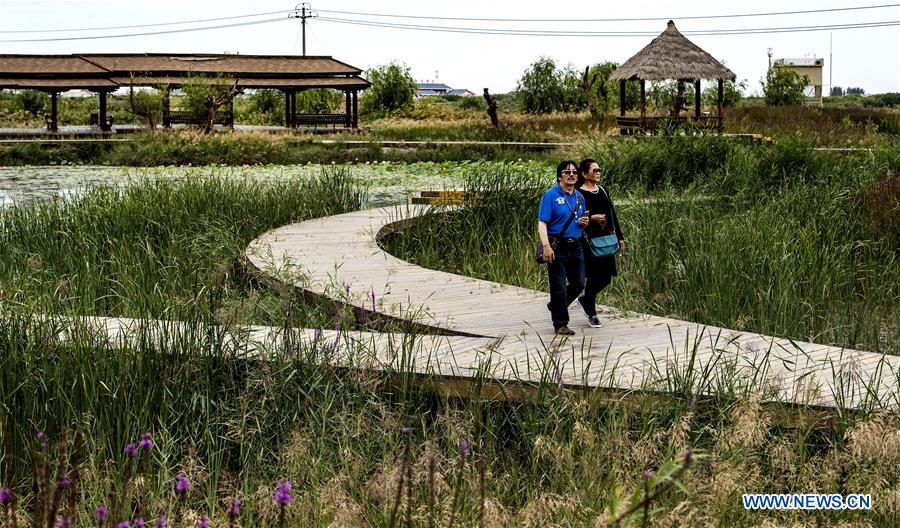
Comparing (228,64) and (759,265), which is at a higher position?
(228,64)

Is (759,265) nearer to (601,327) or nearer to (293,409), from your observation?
(601,327)

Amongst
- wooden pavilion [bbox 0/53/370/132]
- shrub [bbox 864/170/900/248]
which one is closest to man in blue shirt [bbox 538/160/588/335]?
shrub [bbox 864/170/900/248]

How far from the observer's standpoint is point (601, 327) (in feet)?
18.3

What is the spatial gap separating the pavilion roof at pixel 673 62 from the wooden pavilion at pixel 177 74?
11.5 m

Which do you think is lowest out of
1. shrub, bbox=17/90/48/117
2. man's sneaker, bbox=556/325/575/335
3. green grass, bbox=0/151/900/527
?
green grass, bbox=0/151/900/527

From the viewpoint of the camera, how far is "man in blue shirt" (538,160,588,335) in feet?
17.6

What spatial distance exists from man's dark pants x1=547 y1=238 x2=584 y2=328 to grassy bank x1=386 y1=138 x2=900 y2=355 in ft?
2.95

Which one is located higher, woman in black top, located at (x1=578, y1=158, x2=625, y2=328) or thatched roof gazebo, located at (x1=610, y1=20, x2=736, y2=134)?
thatched roof gazebo, located at (x1=610, y1=20, x2=736, y2=134)

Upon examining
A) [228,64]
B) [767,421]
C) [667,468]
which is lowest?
[767,421]

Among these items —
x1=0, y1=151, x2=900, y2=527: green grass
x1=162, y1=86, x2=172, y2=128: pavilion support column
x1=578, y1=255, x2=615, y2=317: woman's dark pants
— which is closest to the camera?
x1=0, y1=151, x2=900, y2=527: green grass

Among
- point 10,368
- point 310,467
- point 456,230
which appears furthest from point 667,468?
point 456,230

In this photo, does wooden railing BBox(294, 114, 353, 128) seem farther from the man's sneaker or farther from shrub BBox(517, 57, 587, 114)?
the man's sneaker

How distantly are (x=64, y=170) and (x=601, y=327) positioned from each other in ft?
61.8

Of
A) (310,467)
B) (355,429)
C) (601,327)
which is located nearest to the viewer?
(310,467)
